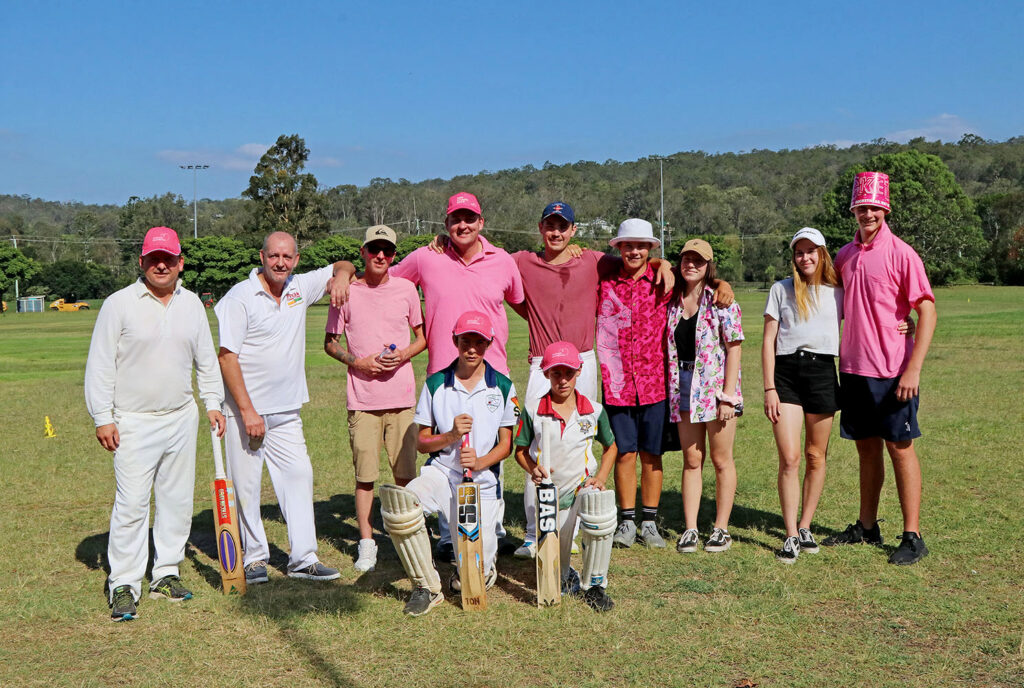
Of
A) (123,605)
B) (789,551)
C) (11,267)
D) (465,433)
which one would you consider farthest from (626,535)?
(11,267)

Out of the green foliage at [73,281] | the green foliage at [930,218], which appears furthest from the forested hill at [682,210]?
the green foliage at [73,281]

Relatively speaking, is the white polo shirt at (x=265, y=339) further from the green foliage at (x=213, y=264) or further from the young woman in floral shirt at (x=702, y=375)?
the green foliage at (x=213, y=264)

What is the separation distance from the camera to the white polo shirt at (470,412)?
5.92m

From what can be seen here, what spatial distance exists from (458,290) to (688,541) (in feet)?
8.13

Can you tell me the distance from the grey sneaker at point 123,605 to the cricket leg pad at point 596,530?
273 centimetres

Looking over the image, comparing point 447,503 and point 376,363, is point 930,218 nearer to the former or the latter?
point 376,363

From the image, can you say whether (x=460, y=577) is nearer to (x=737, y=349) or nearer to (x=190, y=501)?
(x=190, y=501)

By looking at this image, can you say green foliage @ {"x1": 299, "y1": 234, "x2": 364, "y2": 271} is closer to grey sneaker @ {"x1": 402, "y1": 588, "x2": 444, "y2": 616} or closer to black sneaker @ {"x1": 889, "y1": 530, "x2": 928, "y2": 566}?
black sneaker @ {"x1": 889, "y1": 530, "x2": 928, "y2": 566}

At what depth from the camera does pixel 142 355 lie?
225 inches

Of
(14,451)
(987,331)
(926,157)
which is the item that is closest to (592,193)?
(926,157)

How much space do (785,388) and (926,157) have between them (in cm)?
7834

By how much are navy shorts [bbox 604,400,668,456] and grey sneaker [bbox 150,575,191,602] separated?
3.13 m

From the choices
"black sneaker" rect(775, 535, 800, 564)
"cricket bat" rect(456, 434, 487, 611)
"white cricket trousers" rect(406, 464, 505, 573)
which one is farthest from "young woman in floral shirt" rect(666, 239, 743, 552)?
"cricket bat" rect(456, 434, 487, 611)

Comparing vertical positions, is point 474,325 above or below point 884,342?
above
